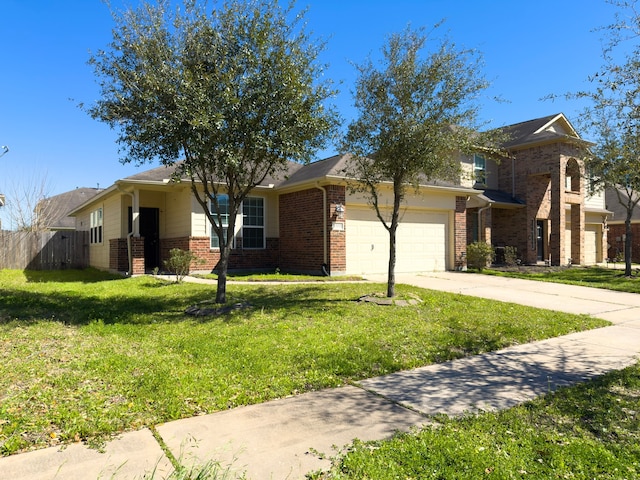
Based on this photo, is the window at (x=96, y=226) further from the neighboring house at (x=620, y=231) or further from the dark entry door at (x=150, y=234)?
the neighboring house at (x=620, y=231)

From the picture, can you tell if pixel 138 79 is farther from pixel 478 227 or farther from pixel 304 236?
pixel 478 227

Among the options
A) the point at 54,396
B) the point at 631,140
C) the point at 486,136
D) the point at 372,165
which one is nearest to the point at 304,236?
the point at 372,165

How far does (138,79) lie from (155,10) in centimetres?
145

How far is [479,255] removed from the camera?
16.7 meters

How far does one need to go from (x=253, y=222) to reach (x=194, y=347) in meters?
10.3

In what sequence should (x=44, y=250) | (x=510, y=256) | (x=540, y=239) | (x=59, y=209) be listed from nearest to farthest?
1. (x=510, y=256)
2. (x=44, y=250)
3. (x=540, y=239)
4. (x=59, y=209)

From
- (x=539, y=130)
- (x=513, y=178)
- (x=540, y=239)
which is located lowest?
(x=540, y=239)

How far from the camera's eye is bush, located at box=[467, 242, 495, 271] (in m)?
16.6

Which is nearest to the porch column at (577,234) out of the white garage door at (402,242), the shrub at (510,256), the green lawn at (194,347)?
the shrub at (510,256)

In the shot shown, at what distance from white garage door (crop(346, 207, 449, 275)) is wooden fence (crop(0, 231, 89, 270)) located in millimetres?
13848

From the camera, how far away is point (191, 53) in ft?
25.4

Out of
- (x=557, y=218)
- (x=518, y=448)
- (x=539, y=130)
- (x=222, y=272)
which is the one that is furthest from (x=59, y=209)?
(x=518, y=448)

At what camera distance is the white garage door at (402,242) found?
14.7 m

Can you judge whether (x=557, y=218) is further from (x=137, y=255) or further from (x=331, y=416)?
(x=331, y=416)
